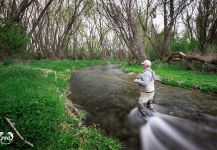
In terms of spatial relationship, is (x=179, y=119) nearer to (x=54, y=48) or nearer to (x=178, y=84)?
(x=178, y=84)

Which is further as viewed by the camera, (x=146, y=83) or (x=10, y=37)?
(x=10, y=37)

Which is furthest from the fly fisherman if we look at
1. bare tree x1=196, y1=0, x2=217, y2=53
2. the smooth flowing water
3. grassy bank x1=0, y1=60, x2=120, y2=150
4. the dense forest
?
bare tree x1=196, y1=0, x2=217, y2=53

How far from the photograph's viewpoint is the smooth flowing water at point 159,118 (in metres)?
6.79

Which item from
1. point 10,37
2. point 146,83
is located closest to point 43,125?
point 146,83

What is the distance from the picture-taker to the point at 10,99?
22.1 feet

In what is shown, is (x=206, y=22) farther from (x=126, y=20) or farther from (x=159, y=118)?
(x=159, y=118)

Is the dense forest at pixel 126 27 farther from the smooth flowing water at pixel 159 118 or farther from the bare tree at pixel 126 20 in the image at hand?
the smooth flowing water at pixel 159 118

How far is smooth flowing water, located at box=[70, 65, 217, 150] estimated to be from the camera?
6.79m

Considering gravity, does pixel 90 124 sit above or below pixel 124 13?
below

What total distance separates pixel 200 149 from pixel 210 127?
6.34 feet

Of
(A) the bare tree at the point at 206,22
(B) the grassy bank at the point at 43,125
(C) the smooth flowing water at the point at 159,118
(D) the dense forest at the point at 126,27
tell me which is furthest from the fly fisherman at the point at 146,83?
(A) the bare tree at the point at 206,22

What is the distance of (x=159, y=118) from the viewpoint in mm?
8781

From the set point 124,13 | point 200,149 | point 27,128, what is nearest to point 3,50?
point 124,13

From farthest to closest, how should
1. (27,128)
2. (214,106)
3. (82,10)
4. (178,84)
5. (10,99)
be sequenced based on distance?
1. (82,10)
2. (178,84)
3. (214,106)
4. (10,99)
5. (27,128)
